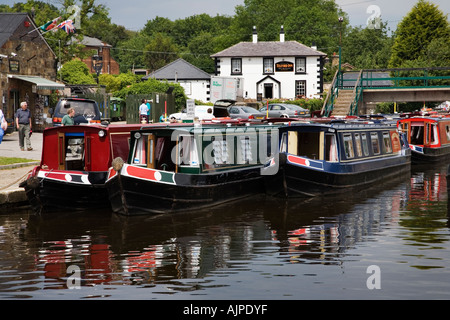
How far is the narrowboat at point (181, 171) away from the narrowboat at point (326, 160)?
85 centimetres

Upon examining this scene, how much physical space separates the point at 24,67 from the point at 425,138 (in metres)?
21.9

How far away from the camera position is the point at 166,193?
16.5m

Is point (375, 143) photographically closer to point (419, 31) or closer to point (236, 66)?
point (419, 31)

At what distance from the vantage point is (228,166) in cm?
1900

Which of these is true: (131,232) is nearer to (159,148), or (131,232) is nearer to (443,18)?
(159,148)

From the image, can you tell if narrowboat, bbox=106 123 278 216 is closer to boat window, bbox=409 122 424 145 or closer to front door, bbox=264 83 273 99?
boat window, bbox=409 122 424 145

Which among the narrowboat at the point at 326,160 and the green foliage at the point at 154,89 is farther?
the green foliage at the point at 154,89

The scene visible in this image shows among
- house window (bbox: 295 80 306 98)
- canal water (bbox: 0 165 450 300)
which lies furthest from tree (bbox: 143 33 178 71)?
canal water (bbox: 0 165 450 300)

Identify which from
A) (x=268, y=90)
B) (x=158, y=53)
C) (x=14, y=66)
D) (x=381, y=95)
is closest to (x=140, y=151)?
(x=14, y=66)

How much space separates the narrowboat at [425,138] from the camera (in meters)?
30.4

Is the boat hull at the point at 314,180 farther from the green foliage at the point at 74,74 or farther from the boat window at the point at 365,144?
the green foliage at the point at 74,74

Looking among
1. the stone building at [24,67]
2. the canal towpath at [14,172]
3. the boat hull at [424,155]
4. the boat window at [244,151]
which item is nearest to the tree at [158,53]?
→ the stone building at [24,67]

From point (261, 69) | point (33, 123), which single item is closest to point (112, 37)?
point (261, 69)

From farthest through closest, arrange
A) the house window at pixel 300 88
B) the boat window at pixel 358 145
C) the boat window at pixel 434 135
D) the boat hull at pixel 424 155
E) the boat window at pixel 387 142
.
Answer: the house window at pixel 300 88 < the boat window at pixel 434 135 < the boat hull at pixel 424 155 < the boat window at pixel 387 142 < the boat window at pixel 358 145
